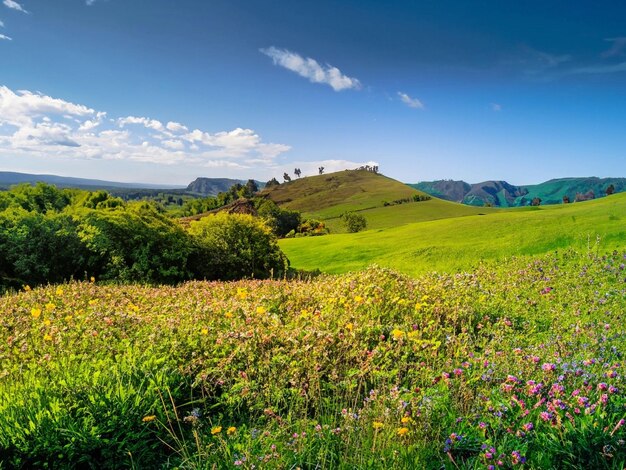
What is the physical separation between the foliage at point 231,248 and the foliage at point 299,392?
1192cm

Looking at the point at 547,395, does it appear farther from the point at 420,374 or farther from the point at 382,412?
the point at 382,412

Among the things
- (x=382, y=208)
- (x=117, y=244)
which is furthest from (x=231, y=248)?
(x=382, y=208)

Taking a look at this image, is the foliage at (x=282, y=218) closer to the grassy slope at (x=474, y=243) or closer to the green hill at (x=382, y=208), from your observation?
the green hill at (x=382, y=208)

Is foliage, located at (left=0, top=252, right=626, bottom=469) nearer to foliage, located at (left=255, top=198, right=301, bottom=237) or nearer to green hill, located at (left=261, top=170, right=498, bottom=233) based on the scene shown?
foliage, located at (left=255, top=198, right=301, bottom=237)

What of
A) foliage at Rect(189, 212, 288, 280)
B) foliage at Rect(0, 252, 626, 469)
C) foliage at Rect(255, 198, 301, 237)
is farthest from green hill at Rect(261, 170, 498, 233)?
foliage at Rect(0, 252, 626, 469)

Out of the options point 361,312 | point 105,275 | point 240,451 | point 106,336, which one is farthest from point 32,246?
point 240,451

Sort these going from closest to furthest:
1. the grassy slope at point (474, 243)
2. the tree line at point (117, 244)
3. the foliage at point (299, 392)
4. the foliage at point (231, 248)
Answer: the foliage at point (299, 392) → the tree line at point (117, 244) → the grassy slope at point (474, 243) → the foliage at point (231, 248)

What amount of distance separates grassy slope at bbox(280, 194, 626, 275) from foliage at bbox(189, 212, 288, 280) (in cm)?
436


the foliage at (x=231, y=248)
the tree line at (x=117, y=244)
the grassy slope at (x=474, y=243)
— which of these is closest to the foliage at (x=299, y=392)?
the tree line at (x=117, y=244)

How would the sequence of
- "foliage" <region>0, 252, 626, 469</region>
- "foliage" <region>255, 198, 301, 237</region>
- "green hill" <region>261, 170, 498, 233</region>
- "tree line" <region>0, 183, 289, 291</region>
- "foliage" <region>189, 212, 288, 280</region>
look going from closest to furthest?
"foliage" <region>0, 252, 626, 469</region> → "tree line" <region>0, 183, 289, 291</region> → "foliage" <region>189, 212, 288, 280</region> → "foliage" <region>255, 198, 301, 237</region> → "green hill" <region>261, 170, 498, 233</region>

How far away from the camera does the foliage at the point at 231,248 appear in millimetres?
20031

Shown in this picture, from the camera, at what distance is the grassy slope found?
18328 millimetres

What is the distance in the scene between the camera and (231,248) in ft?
67.8

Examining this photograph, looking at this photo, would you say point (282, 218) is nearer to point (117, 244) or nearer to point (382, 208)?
point (117, 244)
